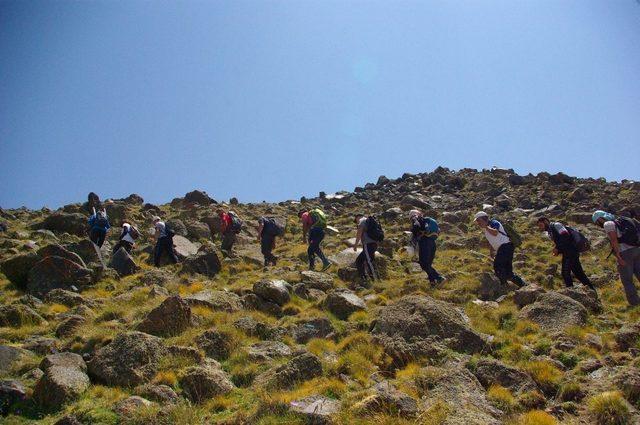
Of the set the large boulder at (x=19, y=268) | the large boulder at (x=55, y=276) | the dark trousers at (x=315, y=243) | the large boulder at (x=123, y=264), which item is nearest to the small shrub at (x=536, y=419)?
the dark trousers at (x=315, y=243)

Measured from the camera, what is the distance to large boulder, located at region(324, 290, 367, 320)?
419 inches

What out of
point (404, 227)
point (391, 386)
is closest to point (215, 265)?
point (391, 386)

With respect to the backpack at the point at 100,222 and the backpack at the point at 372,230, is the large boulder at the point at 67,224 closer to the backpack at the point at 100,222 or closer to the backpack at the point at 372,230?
the backpack at the point at 100,222

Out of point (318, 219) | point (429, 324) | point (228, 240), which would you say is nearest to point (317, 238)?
point (318, 219)

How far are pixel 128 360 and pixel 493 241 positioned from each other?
9.32 metres

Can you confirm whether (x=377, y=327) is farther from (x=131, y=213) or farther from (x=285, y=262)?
(x=131, y=213)

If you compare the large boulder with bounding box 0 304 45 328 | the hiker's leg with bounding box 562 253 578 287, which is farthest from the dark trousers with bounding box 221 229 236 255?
the hiker's leg with bounding box 562 253 578 287

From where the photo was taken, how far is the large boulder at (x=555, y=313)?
9031mm

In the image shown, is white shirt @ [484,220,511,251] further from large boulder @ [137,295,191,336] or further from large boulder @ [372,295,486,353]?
large boulder @ [137,295,191,336]

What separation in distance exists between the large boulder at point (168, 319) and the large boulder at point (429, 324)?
3590 mm

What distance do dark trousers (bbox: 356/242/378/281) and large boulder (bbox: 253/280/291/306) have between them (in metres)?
3.59

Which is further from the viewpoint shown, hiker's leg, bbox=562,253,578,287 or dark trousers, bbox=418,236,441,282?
dark trousers, bbox=418,236,441,282

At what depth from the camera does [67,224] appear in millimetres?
22406

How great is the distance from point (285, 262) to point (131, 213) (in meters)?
14.5
